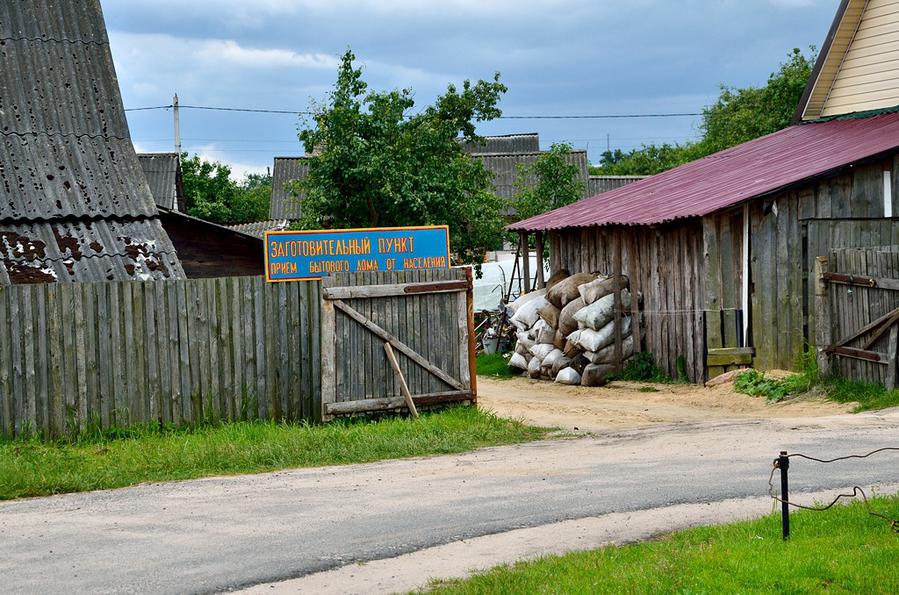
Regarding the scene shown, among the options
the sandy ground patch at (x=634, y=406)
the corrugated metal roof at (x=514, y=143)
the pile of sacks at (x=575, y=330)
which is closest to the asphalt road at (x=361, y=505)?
the sandy ground patch at (x=634, y=406)

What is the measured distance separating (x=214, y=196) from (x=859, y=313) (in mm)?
39650

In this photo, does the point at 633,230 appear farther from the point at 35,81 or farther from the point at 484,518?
the point at 484,518

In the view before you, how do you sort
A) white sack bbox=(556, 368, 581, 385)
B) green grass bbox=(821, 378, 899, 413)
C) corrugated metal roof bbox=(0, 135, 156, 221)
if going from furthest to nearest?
white sack bbox=(556, 368, 581, 385), green grass bbox=(821, 378, 899, 413), corrugated metal roof bbox=(0, 135, 156, 221)

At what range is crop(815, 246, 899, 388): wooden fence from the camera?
15008mm

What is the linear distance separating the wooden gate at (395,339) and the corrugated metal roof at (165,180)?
1098 inches

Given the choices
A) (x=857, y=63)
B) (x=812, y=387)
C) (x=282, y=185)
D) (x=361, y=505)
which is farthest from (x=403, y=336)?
(x=282, y=185)

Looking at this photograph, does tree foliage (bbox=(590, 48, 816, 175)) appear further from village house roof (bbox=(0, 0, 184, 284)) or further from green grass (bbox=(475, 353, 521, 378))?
village house roof (bbox=(0, 0, 184, 284))

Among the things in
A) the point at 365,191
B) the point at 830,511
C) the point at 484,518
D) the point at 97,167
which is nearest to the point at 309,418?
the point at 97,167

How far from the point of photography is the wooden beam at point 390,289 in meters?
13.3

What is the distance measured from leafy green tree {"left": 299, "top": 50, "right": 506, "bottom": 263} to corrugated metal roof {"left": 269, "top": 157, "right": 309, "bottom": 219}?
21.3 meters

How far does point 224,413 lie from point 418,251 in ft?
10.4

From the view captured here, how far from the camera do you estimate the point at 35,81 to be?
14.8 meters

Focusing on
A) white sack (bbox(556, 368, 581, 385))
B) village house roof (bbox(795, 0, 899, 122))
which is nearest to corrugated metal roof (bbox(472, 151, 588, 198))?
village house roof (bbox(795, 0, 899, 122))

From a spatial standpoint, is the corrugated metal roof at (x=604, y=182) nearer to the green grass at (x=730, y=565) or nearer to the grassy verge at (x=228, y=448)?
the grassy verge at (x=228, y=448)
